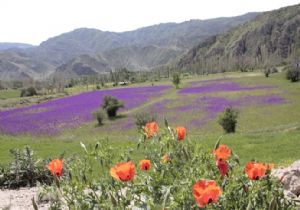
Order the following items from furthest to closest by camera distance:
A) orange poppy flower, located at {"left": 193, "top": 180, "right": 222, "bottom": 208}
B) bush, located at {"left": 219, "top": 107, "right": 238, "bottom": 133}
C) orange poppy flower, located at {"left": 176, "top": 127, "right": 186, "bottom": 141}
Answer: bush, located at {"left": 219, "top": 107, "right": 238, "bottom": 133} → orange poppy flower, located at {"left": 176, "top": 127, "right": 186, "bottom": 141} → orange poppy flower, located at {"left": 193, "top": 180, "right": 222, "bottom": 208}

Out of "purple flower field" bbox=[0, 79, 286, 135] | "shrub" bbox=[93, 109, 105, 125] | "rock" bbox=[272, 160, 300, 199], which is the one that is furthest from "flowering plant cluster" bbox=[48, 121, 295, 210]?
"shrub" bbox=[93, 109, 105, 125]

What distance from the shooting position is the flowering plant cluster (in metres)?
4.32

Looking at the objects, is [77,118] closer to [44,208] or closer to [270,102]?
[270,102]

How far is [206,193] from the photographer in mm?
3727

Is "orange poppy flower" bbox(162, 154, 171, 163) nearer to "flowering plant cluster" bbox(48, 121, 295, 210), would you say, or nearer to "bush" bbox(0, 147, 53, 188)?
"flowering plant cluster" bbox(48, 121, 295, 210)

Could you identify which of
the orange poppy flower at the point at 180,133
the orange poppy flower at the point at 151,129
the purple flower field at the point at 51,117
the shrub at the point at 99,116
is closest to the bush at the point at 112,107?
the purple flower field at the point at 51,117

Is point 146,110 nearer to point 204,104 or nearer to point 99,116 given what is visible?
point 204,104

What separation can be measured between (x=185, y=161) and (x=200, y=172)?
0.46 m

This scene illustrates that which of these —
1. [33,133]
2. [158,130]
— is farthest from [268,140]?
[33,133]

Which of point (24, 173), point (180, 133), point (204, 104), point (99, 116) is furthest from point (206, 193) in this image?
point (204, 104)

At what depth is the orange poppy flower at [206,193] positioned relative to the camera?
3.71 m

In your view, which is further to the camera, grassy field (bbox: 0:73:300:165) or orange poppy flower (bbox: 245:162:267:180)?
grassy field (bbox: 0:73:300:165)

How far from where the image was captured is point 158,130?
6.17 metres

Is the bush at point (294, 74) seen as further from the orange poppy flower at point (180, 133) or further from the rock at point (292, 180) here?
the orange poppy flower at point (180, 133)
